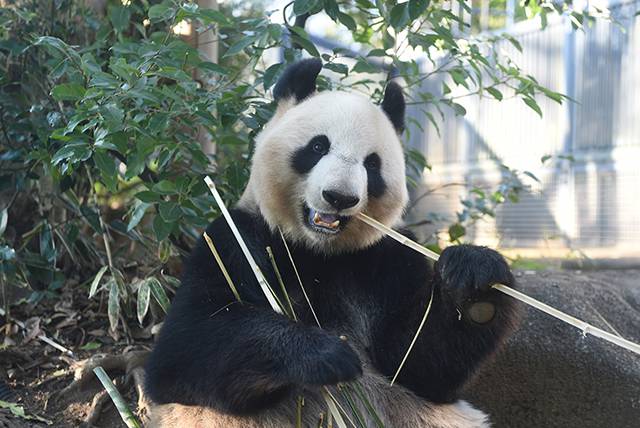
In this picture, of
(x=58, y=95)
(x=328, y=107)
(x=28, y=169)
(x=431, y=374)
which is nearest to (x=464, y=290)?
(x=431, y=374)

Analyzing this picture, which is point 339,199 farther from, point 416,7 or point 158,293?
point 158,293

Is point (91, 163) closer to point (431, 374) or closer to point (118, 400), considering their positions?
point (118, 400)

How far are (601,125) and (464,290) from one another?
8213mm

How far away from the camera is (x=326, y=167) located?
2.84 metres

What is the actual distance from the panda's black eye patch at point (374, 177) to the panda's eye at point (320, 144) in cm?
18

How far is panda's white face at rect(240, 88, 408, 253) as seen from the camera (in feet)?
9.66

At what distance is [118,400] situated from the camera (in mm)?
3381

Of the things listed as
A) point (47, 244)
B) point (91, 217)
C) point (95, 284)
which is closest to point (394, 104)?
point (95, 284)

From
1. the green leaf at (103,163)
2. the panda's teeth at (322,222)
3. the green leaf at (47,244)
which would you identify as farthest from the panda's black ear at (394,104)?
the green leaf at (47,244)

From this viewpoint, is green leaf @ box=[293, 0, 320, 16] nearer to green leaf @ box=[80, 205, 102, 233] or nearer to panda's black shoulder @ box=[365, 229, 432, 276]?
panda's black shoulder @ box=[365, 229, 432, 276]

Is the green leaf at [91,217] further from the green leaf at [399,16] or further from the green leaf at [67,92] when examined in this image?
the green leaf at [399,16]

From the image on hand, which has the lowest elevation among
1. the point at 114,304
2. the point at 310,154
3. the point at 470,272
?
the point at 114,304

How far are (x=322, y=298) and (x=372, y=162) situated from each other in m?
0.67

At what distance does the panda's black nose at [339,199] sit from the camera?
2.73m
